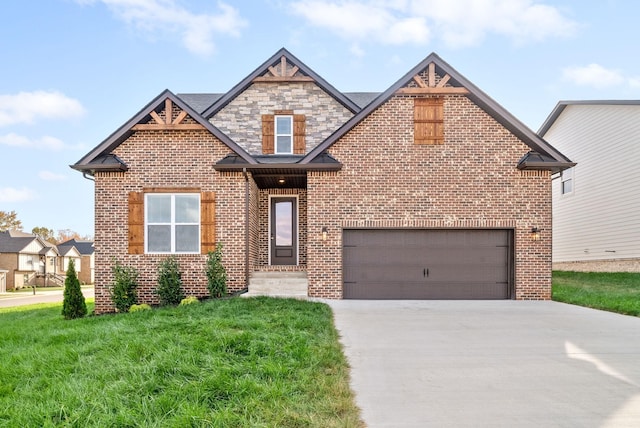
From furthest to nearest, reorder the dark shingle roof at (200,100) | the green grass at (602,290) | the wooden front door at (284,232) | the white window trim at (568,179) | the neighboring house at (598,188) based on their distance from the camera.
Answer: the white window trim at (568,179) < the neighboring house at (598,188) < the dark shingle roof at (200,100) < the wooden front door at (284,232) < the green grass at (602,290)

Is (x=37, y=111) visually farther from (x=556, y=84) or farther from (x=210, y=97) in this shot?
(x=556, y=84)

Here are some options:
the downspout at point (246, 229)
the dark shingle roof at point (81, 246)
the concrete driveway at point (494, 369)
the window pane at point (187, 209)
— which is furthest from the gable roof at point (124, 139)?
the dark shingle roof at point (81, 246)

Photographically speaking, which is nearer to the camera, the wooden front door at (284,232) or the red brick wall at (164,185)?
the red brick wall at (164,185)

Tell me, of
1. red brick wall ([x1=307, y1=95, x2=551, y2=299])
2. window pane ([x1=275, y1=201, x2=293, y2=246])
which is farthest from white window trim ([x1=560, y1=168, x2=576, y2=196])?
window pane ([x1=275, y1=201, x2=293, y2=246])

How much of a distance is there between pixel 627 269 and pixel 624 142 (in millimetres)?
5141

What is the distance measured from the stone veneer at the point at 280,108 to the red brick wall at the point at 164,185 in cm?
245

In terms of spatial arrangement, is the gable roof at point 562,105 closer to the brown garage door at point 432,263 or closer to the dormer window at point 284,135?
the brown garage door at point 432,263

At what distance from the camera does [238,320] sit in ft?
21.8

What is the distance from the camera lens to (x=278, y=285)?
11.1 meters

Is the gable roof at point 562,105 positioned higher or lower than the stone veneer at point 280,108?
higher

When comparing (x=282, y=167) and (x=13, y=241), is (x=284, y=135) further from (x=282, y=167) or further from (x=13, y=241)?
(x=13, y=241)

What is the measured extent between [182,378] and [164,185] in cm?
773

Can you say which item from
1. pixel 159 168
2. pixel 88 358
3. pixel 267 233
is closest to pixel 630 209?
pixel 267 233

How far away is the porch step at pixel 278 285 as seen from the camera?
426 inches
